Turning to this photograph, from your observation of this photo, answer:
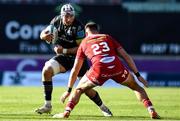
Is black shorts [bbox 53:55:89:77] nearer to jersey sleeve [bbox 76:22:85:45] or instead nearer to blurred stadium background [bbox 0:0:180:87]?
jersey sleeve [bbox 76:22:85:45]

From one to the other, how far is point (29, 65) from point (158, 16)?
19.4 feet

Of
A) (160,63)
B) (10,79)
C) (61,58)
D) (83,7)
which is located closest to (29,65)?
(10,79)

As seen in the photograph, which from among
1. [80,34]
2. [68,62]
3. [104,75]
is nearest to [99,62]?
[104,75]

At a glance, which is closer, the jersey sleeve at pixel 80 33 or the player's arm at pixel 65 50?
the jersey sleeve at pixel 80 33

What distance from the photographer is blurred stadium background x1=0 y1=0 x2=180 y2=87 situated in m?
31.7

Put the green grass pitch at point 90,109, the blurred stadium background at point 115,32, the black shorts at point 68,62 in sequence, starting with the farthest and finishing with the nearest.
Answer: the blurred stadium background at point 115,32 < the black shorts at point 68,62 < the green grass pitch at point 90,109

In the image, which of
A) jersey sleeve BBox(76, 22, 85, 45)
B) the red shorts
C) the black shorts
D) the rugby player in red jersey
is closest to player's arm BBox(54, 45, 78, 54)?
the black shorts

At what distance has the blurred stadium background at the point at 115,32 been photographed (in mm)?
31703

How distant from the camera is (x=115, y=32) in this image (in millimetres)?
32250

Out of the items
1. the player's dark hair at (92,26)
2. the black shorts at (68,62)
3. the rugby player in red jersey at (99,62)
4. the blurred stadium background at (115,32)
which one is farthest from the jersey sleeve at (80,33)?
the blurred stadium background at (115,32)

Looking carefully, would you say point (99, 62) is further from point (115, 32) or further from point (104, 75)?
point (115, 32)

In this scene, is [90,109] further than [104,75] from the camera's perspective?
Yes

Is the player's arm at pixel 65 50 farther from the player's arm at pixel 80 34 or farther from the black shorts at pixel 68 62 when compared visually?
the player's arm at pixel 80 34

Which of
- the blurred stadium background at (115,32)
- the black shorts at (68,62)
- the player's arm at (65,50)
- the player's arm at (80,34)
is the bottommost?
the blurred stadium background at (115,32)
